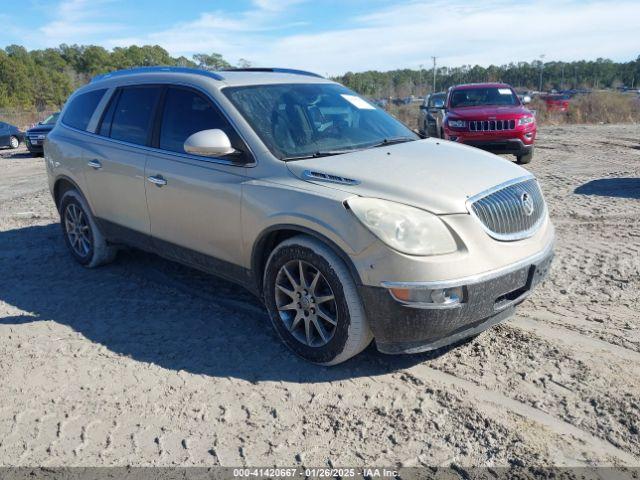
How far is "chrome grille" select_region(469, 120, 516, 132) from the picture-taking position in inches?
462

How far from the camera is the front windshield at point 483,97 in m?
13.2

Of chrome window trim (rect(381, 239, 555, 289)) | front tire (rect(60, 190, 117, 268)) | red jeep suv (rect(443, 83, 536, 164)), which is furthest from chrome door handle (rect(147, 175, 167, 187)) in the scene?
red jeep suv (rect(443, 83, 536, 164))

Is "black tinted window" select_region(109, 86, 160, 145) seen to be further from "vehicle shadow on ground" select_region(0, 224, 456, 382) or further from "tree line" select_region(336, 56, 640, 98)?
"tree line" select_region(336, 56, 640, 98)

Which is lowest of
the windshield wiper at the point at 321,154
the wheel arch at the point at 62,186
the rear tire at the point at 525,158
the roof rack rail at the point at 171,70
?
the rear tire at the point at 525,158

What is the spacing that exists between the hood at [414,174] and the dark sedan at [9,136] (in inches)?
849

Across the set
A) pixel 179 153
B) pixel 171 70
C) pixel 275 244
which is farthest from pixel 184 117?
pixel 275 244

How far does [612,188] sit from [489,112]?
3648 millimetres

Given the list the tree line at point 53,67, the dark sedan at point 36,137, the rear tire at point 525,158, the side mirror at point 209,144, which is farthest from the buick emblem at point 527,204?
the tree line at point 53,67

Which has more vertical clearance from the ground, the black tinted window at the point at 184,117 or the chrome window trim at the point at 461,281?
the black tinted window at the point at 184,117

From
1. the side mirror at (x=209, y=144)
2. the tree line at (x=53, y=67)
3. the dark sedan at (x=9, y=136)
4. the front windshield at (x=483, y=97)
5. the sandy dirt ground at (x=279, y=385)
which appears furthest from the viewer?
the tree line at (x=53, y=67)

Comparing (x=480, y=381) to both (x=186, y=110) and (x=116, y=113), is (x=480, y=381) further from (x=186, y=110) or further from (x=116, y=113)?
(x=116, y=113)

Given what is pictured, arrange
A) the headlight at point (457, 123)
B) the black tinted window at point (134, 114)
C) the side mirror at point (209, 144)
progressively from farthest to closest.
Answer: the headlight at point (457, 123)
the black tinted window at point (134, 114)
the side mirror at point (209, 144)

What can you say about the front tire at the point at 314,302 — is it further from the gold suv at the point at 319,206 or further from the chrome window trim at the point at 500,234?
the chrome window trim at the point at 500,234

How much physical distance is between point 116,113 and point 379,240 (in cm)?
321
